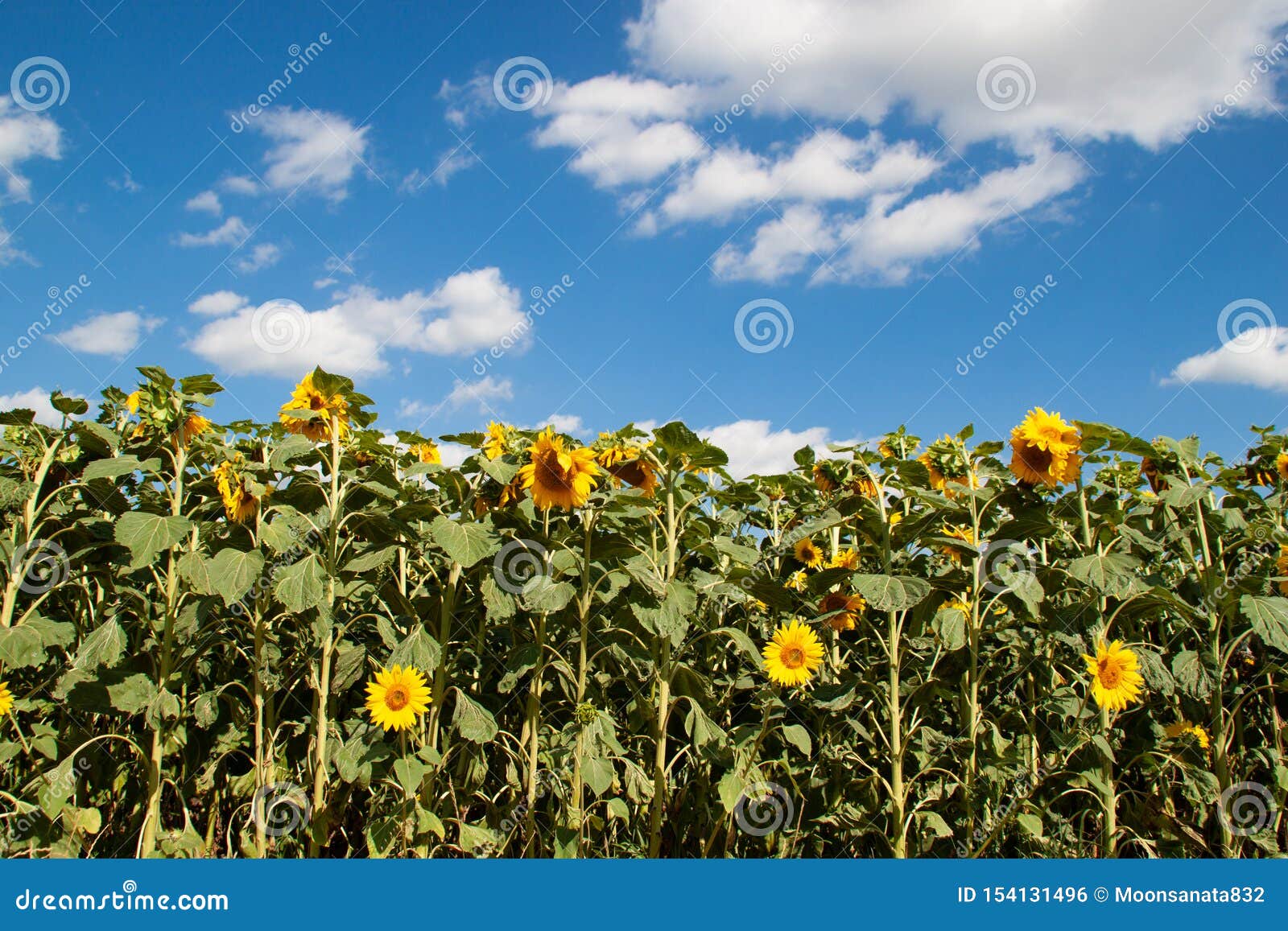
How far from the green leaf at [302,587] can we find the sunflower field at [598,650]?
1cm

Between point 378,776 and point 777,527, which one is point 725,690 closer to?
point 777,527

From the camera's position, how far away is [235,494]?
3.53m

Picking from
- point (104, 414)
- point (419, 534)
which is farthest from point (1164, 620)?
point (104, 414)

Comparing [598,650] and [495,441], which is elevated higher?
[495,441]

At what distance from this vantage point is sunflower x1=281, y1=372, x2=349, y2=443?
3625mm

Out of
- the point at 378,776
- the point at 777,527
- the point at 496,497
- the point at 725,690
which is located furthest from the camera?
the point at 777,527

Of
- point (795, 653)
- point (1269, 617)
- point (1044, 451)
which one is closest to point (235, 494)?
point (795, 653)

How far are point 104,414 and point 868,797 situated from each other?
410 centimetres

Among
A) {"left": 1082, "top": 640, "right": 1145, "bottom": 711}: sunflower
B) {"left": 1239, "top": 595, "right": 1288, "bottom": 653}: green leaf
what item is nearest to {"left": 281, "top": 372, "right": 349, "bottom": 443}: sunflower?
{"left": 1082, "top": 640, "right": 1145, "bottom": 711}: sunflower

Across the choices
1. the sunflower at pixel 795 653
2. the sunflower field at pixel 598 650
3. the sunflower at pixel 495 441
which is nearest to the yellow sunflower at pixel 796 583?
the sunflower field at pixel 598 650

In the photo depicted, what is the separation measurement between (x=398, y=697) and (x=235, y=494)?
3.82 feet

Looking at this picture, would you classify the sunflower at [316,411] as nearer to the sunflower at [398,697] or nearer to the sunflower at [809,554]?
the sunflower at [398,697]

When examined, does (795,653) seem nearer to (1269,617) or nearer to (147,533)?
(1269,617)

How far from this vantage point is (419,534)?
341 centimetres
